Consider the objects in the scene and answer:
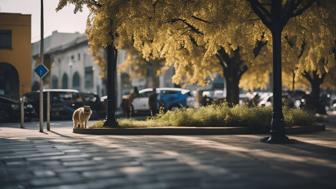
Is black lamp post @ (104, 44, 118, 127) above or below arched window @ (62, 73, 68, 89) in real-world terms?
below

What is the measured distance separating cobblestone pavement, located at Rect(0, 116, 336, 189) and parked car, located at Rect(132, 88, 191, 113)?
15.3 metres

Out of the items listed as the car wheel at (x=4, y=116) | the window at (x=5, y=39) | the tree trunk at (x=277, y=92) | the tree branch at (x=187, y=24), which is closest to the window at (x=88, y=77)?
the window at (x=5, y=39)

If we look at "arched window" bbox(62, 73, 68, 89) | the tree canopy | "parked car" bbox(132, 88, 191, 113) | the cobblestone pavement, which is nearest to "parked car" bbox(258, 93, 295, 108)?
the tree canopy

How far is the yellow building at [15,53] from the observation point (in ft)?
119

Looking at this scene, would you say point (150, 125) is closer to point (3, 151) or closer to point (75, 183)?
point (3, 151)

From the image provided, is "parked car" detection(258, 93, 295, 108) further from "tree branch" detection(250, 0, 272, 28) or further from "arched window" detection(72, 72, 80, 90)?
"arched window" detection(72, 72, 80, 90)

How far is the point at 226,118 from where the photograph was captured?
61.0ft

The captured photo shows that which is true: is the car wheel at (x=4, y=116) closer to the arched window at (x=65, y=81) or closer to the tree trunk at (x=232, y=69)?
the tree trunk at (x=232, y=69)

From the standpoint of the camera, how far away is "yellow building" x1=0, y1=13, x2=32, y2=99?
3638 centimetres

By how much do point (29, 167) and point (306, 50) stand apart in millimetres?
Result: 14520

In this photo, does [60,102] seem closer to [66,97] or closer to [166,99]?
[66,97]

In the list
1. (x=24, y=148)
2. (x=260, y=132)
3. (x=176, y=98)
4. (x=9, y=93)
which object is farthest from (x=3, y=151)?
(x=9, y=93)

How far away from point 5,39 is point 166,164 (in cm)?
2898

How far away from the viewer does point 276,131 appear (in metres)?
14.4
